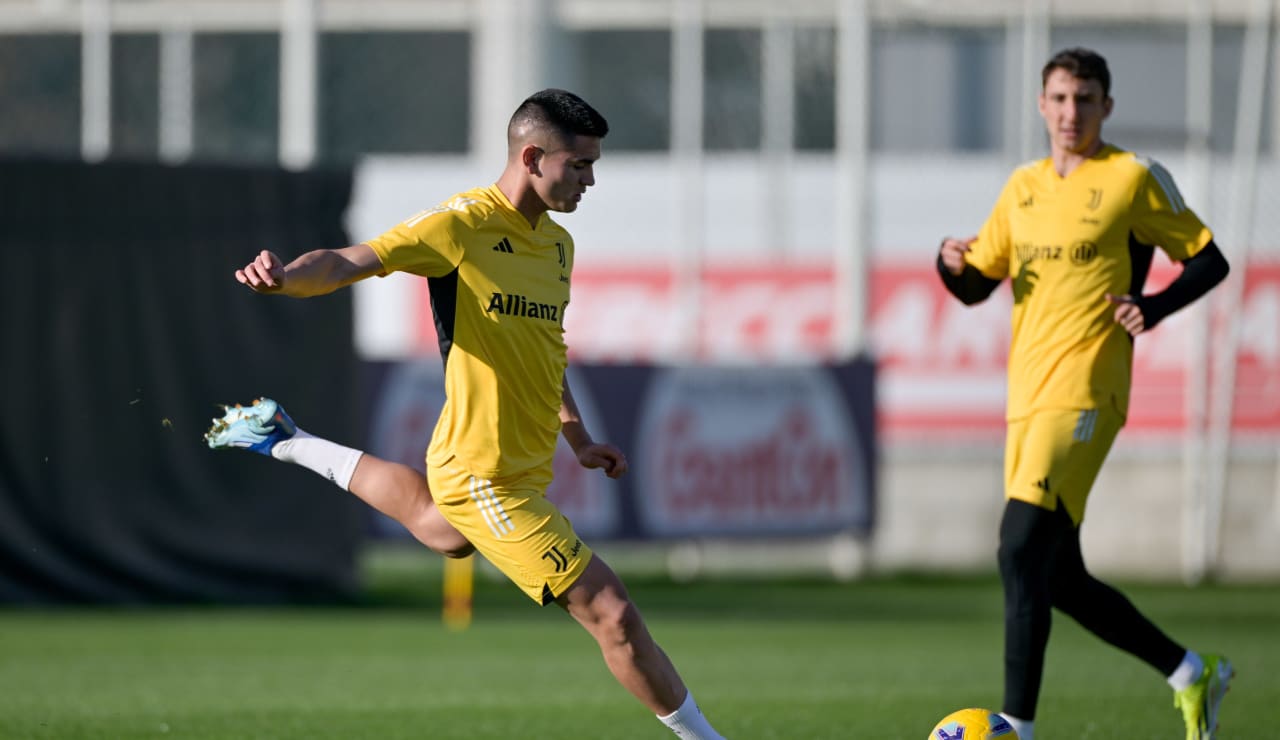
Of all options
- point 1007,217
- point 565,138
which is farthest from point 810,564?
point 565,138

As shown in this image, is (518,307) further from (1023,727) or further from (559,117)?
(1023,727)

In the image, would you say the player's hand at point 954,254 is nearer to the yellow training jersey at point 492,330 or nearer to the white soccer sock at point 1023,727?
the white soccer sock at point 1023,727

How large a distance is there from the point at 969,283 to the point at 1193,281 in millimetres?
860

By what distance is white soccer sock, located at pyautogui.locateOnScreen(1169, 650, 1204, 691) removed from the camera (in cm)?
737

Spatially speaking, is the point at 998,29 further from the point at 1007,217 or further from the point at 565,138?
the point at 565,138

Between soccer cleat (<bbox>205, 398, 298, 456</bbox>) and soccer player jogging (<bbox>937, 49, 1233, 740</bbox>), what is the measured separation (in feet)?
8.76

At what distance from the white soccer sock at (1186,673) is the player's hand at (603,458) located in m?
2.38

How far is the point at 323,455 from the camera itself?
22.4 feet

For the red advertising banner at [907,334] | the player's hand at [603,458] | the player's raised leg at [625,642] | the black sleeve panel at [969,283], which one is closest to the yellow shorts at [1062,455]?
the black sleeve panel at [969,283]

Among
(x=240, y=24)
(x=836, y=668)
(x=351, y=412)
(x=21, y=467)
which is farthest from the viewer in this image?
(x=240, y=24)

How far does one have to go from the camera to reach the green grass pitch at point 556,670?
8211 millimetres

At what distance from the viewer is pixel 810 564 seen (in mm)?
18375

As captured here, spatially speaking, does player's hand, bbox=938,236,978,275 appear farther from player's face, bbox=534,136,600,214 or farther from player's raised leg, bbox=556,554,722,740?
player's raised leg, bbox=556,554,722,740

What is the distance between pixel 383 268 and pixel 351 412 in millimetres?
9586
